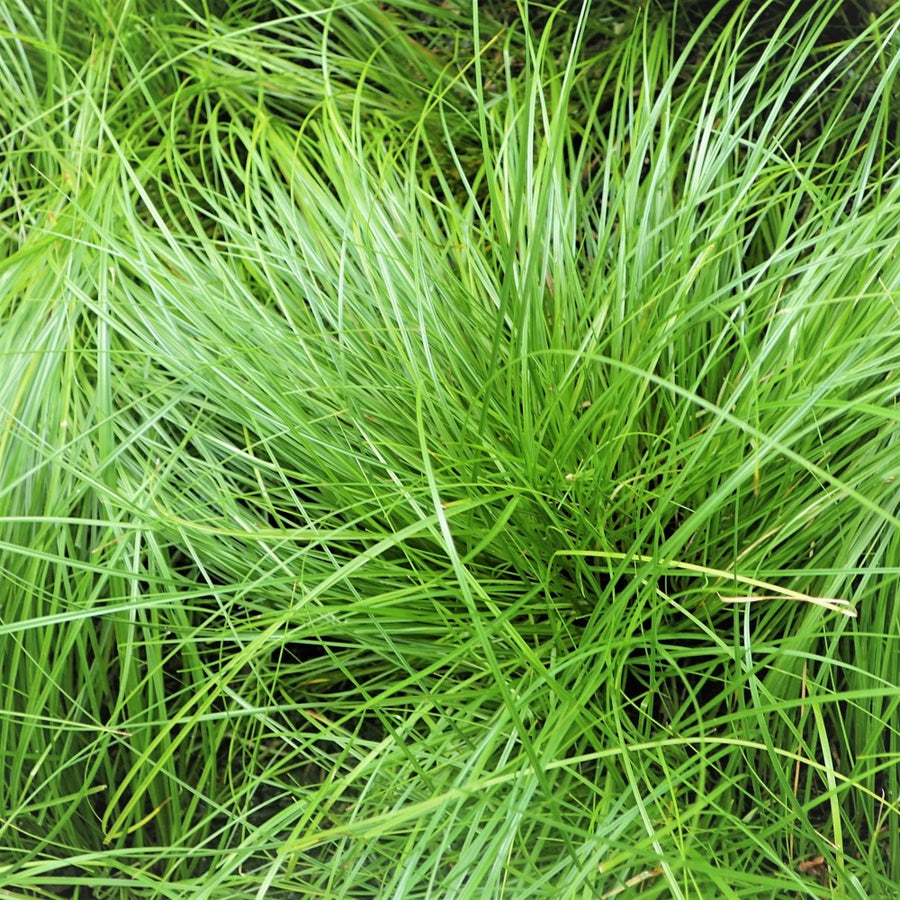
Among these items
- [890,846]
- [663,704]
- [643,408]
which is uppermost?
[643,408]

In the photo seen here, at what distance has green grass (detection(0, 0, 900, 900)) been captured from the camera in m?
0.85

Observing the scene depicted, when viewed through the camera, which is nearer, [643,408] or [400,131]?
[643,408]

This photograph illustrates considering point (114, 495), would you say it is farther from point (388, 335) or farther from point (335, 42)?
point (335, 42)

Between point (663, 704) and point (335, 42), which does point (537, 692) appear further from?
point (335, 42)

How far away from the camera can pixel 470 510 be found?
899mm

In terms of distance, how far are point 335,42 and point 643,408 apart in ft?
2.61

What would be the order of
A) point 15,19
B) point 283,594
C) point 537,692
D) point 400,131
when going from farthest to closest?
point 15,19 < point 400,131 < point 283,594 < point 537,692

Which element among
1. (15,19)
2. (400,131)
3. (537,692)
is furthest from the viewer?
(15,19)

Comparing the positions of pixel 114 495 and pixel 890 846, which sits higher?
pixel 114 495

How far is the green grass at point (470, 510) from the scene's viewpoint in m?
0.85

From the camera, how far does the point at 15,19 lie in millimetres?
1355

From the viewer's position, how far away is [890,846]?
913 millimetres

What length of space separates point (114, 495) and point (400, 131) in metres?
0.63

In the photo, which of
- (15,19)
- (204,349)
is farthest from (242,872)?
(15,19)
